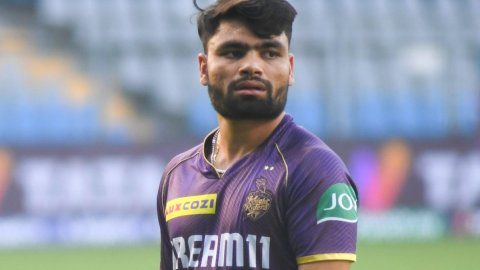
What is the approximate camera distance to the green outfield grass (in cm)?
1230

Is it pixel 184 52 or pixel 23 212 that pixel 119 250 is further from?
pixel 184 52

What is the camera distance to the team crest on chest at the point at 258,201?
3.12 metres

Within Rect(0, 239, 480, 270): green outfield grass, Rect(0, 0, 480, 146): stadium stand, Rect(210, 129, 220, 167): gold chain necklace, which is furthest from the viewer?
Rect(0, 0, 480, 146): stadium stand

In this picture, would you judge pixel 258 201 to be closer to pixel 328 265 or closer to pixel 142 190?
pixel 328 265

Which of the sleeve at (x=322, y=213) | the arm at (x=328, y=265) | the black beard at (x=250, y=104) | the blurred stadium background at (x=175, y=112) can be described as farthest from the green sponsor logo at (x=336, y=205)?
the blurred stadium background at (x=175, y=112)

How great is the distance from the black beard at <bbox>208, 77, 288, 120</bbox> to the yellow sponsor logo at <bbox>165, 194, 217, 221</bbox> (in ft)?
0.81

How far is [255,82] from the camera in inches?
124

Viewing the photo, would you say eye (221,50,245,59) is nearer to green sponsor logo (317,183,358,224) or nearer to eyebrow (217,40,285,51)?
eyebrow (217,40,285,51)

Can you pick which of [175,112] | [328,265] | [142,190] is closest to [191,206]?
[328,265]

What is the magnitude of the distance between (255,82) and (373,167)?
1248 cm

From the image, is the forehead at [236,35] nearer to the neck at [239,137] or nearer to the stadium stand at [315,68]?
the neck at [239,137]

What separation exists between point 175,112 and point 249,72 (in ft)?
44.8

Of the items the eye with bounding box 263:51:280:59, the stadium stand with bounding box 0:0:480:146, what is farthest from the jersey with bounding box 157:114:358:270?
the stadium stand with bounding box 0:0:480:146

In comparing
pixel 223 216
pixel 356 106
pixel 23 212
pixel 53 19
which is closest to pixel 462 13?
pixel 356 106
